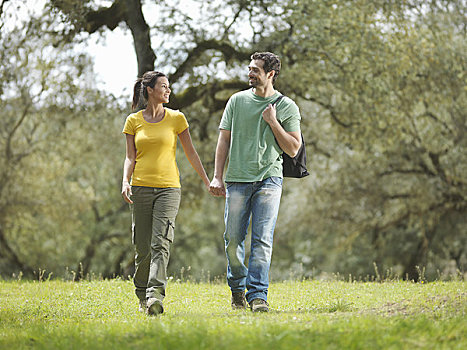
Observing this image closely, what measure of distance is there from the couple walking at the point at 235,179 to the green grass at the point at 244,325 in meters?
0.44

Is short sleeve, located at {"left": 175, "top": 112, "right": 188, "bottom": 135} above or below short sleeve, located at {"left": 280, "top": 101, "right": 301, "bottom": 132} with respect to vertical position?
below

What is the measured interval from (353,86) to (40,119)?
35.5ft

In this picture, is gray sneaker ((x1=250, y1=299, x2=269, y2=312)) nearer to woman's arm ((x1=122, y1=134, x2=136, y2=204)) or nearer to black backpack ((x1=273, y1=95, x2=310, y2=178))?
black backpack ((x1=273, y1=95, x2=310, y2=178))

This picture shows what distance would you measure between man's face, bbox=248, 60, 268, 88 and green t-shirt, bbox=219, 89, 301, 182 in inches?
6.0

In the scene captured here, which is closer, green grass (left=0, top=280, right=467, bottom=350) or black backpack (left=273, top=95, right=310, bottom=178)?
green grass (left=0, top=280, right=467, bottom=350)

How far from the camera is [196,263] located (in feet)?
105

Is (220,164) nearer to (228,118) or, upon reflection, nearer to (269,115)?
(228,118)

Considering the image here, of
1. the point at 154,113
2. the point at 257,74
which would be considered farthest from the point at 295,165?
the point at 154,113

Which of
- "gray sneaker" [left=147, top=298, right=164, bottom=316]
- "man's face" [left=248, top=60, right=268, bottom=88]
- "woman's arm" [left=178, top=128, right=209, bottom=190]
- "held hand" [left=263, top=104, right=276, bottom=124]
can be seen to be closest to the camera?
"gray sneaker" [left=147, top=298, right=164, bottom=316]

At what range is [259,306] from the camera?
5496mm

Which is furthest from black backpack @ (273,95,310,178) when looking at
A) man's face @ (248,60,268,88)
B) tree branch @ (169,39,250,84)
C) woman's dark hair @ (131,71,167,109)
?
tree branch @ (169,39,250,84)

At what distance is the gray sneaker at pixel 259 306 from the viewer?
549cm

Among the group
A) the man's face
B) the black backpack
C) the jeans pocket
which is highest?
the man's face

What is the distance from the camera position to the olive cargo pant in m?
5.69
